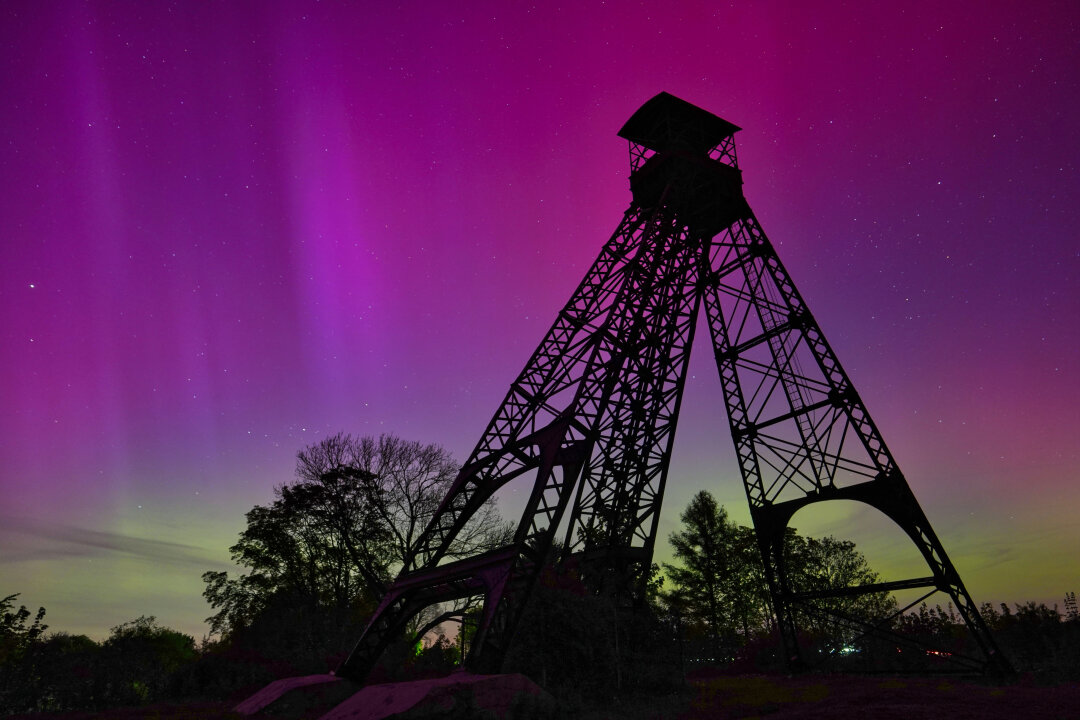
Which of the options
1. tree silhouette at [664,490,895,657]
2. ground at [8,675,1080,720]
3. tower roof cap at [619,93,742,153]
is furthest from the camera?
tree silhouette at [664,490,895,657]

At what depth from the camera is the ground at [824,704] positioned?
337 inches

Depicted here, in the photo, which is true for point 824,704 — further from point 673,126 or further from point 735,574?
point 735,574

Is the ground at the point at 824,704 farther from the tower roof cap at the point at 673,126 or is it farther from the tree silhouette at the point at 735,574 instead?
the tree silhouette at the point at 735,574

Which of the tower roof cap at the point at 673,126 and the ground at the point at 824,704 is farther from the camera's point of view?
the tower roof cap at the point at 673,126

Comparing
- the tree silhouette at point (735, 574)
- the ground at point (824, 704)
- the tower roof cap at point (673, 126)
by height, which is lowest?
the ground at point (824, 704)

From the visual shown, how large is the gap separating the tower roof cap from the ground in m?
18.1

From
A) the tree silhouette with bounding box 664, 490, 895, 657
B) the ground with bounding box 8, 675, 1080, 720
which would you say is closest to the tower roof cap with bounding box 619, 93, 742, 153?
the ground with bounding box 8, 675, 1080, 720

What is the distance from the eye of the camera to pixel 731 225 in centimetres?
2259

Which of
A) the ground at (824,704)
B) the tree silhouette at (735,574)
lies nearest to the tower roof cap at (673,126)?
the ground at (824,704)

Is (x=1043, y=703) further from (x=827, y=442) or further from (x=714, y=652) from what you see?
(x=714, y=652)

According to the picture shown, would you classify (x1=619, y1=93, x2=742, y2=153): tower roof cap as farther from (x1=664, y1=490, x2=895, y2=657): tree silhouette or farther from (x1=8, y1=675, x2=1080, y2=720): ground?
(x1=664, y1=490, x2=895, y2=657): tree silhouette

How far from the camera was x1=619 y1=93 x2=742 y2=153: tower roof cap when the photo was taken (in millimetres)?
22297

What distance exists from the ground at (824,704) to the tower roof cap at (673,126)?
18.1 metres

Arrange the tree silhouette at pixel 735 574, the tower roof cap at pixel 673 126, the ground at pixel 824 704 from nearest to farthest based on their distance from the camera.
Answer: the ground at pixel 824 704, the tower roof cap at pixel 673 126, the tree silhouette at pixel 735 574
